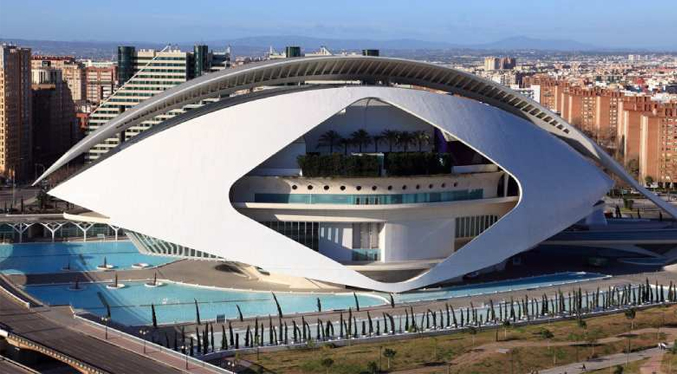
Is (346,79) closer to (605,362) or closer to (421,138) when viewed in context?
(421,138)

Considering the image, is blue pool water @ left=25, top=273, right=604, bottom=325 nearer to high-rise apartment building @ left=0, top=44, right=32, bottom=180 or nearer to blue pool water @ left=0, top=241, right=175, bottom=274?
blue pool water @ left=0, top=241, right=175, bottom=274

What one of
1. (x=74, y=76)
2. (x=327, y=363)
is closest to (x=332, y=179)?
(x=327, y=363)

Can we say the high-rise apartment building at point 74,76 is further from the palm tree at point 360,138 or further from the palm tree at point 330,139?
the palm tree at point 360,138

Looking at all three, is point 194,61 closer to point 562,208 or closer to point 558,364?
point 562,208

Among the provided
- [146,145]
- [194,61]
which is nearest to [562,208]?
[146,145]

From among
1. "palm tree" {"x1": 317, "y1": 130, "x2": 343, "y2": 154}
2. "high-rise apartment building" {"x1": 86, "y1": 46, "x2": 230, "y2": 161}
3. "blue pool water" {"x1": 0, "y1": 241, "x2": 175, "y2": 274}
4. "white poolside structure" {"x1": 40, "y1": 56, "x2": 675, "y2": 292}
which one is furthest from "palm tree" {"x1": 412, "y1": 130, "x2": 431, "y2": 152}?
"high-rise apartment building" {"x1": 86, "y1": 46, "x2": 230, "y2": 161}

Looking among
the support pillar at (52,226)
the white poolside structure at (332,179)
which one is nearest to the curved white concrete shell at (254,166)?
the white poolside structure at (332,179)
